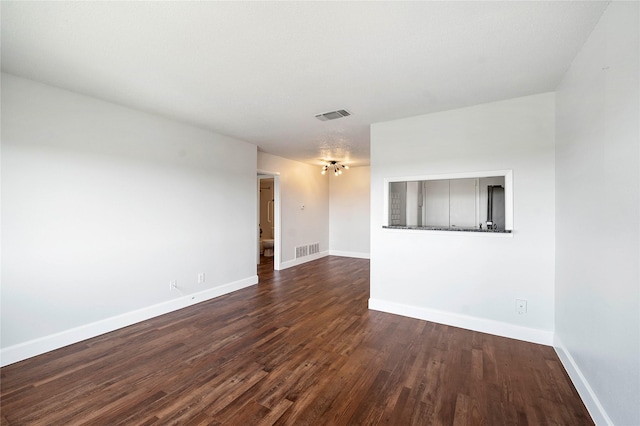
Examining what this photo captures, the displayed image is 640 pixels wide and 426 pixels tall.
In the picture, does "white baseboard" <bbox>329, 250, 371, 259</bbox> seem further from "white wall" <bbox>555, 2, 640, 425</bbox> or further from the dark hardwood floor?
"white wall" <bbox>555, 2, 640, 425</bbox>

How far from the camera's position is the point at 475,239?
9.96 ft

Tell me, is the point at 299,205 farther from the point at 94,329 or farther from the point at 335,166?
the point at 94,329

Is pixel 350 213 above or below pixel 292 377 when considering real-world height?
above

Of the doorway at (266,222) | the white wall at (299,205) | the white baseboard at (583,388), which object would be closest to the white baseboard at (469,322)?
the white baseboard at (583,388)

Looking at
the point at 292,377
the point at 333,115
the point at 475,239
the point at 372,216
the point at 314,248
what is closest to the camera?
the point at 292,377

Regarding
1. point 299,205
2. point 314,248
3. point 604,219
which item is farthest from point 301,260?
point 604,219

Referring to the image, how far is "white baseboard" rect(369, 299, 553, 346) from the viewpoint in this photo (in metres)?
2.73

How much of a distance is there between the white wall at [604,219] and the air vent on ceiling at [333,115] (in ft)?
6.73

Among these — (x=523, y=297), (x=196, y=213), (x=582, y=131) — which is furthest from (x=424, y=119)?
(x=196, y=213)

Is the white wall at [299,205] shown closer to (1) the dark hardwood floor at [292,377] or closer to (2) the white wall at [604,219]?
(1) the dark hardwood floor at [292,377]

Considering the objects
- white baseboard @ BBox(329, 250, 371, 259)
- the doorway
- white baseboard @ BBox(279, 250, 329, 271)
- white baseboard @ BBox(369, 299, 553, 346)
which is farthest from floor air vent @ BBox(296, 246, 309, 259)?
white baseboard @ BBox(369, 299, 553, 346)

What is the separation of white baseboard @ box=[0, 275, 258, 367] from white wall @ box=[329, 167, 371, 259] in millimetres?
4085

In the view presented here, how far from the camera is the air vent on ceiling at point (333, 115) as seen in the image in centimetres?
323

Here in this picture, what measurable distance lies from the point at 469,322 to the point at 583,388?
1.16m
